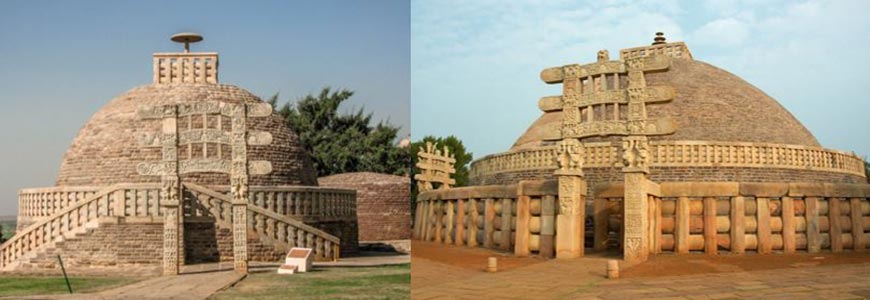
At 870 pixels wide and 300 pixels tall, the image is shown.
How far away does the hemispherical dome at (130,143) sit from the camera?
14.0 meters

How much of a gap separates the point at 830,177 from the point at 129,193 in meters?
18.2

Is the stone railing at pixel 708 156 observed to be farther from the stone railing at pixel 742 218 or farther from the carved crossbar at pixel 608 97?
the carved crossbar at pixel 608 97

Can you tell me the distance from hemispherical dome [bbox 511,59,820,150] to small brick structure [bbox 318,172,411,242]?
5934 millimetres

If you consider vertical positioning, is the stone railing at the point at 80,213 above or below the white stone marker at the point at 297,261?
above

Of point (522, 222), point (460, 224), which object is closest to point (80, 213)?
point (522, 222)

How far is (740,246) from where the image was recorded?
48.3 ft

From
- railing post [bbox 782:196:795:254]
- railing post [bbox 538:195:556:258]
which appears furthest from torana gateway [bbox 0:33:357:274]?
railing post [bbox 782:196:795:254]

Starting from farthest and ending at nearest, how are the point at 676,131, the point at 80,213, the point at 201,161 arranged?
the point at 676,131, the point at 80,213, the point at 201,161

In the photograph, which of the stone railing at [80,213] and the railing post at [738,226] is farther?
the railing post at [738,226]

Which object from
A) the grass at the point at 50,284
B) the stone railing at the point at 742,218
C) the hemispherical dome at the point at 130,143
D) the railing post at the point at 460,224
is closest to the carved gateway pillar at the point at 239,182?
the grass at the point at 50,284

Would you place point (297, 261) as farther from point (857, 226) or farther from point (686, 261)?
point (857, 226)

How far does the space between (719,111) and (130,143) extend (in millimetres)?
16754

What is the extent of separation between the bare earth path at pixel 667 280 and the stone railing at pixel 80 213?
3.83 meters

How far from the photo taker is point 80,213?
12.3 meters
